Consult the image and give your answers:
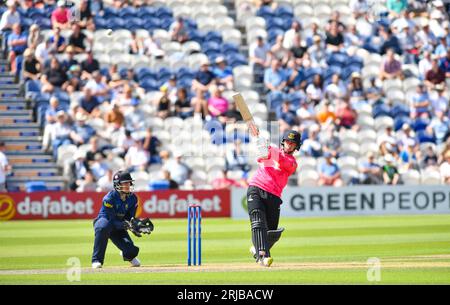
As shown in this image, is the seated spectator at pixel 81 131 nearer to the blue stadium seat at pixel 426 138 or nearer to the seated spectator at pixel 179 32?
the seated spectator at pixel 179 32

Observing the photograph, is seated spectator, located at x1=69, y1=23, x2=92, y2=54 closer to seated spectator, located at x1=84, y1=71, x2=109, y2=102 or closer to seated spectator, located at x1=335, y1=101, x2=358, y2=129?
seated spectator, located at x1=84, y1=71, x2=109, y2=102

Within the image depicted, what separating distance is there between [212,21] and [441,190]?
8456 mm

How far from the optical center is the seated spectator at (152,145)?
27734 millimetres

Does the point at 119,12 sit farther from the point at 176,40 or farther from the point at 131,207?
the point at 131,207

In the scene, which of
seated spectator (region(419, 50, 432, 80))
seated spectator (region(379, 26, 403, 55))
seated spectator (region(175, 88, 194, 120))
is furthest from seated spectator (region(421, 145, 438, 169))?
seated spectator (region(175, 88, 194, 120))

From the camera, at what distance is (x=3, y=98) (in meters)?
29.1

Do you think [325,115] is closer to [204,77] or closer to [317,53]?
[317,53]

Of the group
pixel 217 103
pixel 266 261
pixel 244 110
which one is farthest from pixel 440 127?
pixel 244 110

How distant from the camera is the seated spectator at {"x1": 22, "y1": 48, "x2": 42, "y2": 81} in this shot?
28.8m

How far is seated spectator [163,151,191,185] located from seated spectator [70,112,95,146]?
6.61 feet

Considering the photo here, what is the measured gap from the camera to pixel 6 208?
26953 mm

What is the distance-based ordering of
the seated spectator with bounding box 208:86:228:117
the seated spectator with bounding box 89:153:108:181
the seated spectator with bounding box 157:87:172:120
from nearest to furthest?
the seated spectator with bounding box 89:153:108:181
the seated spectator with bounding box 208:86:228:117
the seated spectator with bounding box 157:87:172:120

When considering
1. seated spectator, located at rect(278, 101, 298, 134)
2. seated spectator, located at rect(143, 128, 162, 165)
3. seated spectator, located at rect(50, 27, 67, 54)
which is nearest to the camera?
seated spectator, located at rect(143, 128, 162, 165)
